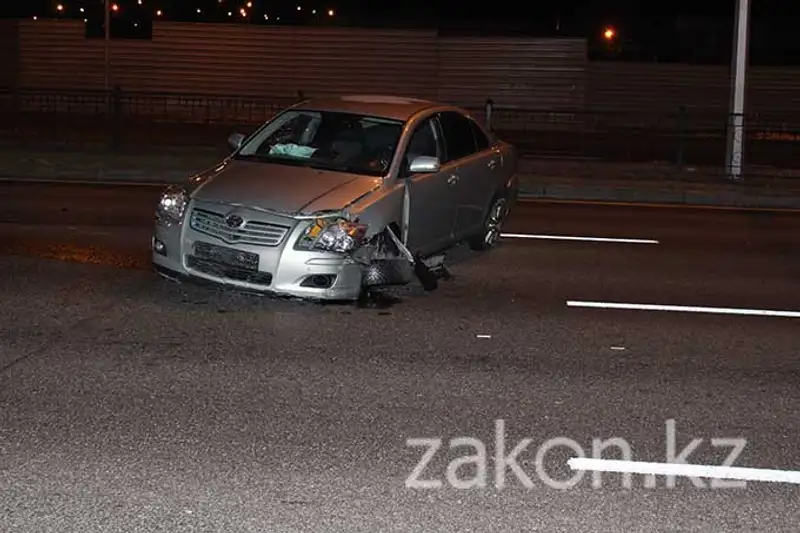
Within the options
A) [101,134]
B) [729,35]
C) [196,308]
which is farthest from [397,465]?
[729,35]

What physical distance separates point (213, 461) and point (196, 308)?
3.51 m

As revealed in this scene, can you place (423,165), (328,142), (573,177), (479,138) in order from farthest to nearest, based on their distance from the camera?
(573,177)
(479,138)
(328,142)
(423,165)

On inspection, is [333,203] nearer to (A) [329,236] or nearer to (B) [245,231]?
(A) [329,236]

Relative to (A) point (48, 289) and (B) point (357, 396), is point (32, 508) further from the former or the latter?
(A) point (48, 289)

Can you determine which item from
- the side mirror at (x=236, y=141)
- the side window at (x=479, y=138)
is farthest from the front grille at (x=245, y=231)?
the side window at (x=479, y=138)

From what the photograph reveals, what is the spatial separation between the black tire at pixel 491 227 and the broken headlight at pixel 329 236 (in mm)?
2955

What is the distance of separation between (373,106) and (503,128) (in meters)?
23.5

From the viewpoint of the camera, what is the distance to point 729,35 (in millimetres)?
59094

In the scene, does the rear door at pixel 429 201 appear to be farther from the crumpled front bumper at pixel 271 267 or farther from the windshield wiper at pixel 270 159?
the crumpled front bumper at pixel 271 267

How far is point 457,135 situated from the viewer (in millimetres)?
11633

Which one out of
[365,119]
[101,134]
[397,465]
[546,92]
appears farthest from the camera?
[546,92]

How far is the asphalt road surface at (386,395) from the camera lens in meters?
5.32

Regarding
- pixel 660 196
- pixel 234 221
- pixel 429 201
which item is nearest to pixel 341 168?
pixel 429 201

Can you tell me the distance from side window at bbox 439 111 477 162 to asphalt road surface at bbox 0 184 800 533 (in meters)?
1.05
